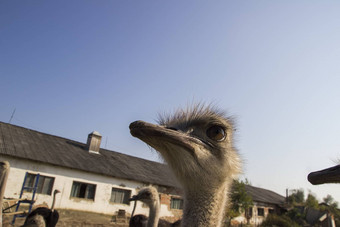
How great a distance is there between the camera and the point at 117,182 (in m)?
17.8

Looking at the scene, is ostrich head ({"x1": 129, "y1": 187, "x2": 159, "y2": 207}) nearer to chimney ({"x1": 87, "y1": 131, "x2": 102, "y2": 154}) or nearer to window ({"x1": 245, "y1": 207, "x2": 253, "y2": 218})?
chimney ({"x1": 87, "y1": 131, "x2": 102, "y2": 154})

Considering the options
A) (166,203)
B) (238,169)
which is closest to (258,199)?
(166,203)

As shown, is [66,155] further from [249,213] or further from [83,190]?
[249,213]

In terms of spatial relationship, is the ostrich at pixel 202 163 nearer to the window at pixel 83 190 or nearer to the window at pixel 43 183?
the window at pixel 43 183

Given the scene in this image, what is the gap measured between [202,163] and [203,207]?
0.50 meters

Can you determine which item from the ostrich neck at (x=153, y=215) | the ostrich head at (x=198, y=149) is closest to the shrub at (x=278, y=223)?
the ostrich neck at (x=153, y=215)

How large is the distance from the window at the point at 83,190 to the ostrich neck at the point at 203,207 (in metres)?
14.6

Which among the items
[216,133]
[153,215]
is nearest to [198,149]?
[216,133]

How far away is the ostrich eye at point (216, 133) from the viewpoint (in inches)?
107

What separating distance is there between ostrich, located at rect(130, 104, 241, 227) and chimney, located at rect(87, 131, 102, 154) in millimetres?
19767

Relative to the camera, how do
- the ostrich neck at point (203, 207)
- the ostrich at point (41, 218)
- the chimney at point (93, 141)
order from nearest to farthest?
the ostrich neck at point (203, 207), the ostrich at point (41, 218), the chimney at point (93, 141)

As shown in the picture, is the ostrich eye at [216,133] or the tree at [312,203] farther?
the tree at [312,203]

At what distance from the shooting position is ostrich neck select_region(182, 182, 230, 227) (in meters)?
2.68

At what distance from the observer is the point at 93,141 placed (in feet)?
71.9
